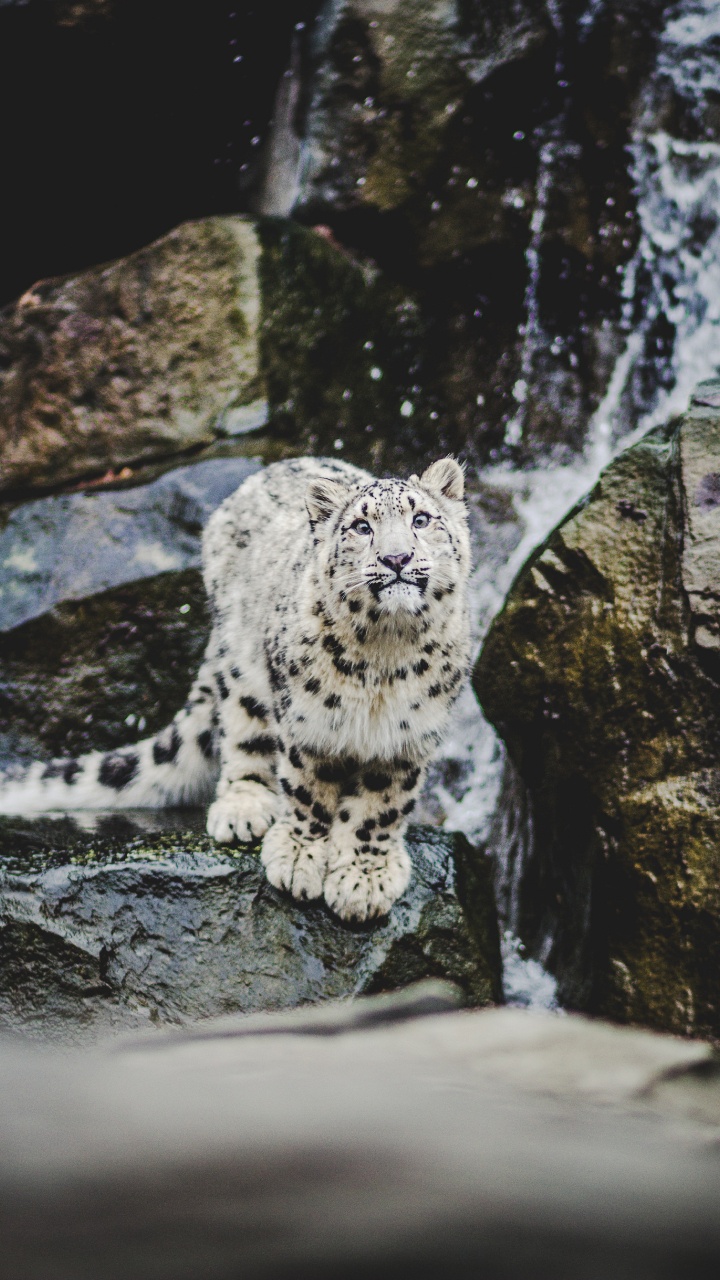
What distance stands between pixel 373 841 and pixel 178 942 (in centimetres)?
72

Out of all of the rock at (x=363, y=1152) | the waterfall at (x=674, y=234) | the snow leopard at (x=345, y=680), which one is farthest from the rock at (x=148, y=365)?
the rock at (x=363, y=1152)

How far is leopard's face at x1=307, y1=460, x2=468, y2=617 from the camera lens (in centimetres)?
329

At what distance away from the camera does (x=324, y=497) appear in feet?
11.9

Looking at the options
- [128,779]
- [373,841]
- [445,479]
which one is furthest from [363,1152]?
[128,779]

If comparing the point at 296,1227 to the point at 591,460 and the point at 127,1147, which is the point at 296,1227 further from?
the point at 591,460

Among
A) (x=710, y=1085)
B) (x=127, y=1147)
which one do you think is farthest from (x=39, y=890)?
(x=710, y=1085)

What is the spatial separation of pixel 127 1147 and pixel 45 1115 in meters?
0.27

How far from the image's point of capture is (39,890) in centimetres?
365

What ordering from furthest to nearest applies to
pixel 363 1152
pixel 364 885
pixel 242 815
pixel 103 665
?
pixel 103 665
pixel 242 815
pixel 364 885
pixel 363 1152

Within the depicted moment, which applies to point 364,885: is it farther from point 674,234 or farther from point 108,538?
point 674,234

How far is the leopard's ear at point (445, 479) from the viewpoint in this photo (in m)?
3.68

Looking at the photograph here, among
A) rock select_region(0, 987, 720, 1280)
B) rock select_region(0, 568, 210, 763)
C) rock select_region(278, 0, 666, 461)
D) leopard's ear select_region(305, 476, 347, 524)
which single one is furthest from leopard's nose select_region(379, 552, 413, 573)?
rock select_region(278, 0, 666, 461)

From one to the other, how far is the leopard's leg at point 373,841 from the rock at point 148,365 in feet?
11.1

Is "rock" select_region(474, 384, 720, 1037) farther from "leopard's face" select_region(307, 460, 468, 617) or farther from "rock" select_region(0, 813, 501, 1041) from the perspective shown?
"leopard's face" select_region(307, 460, 468, 617)
